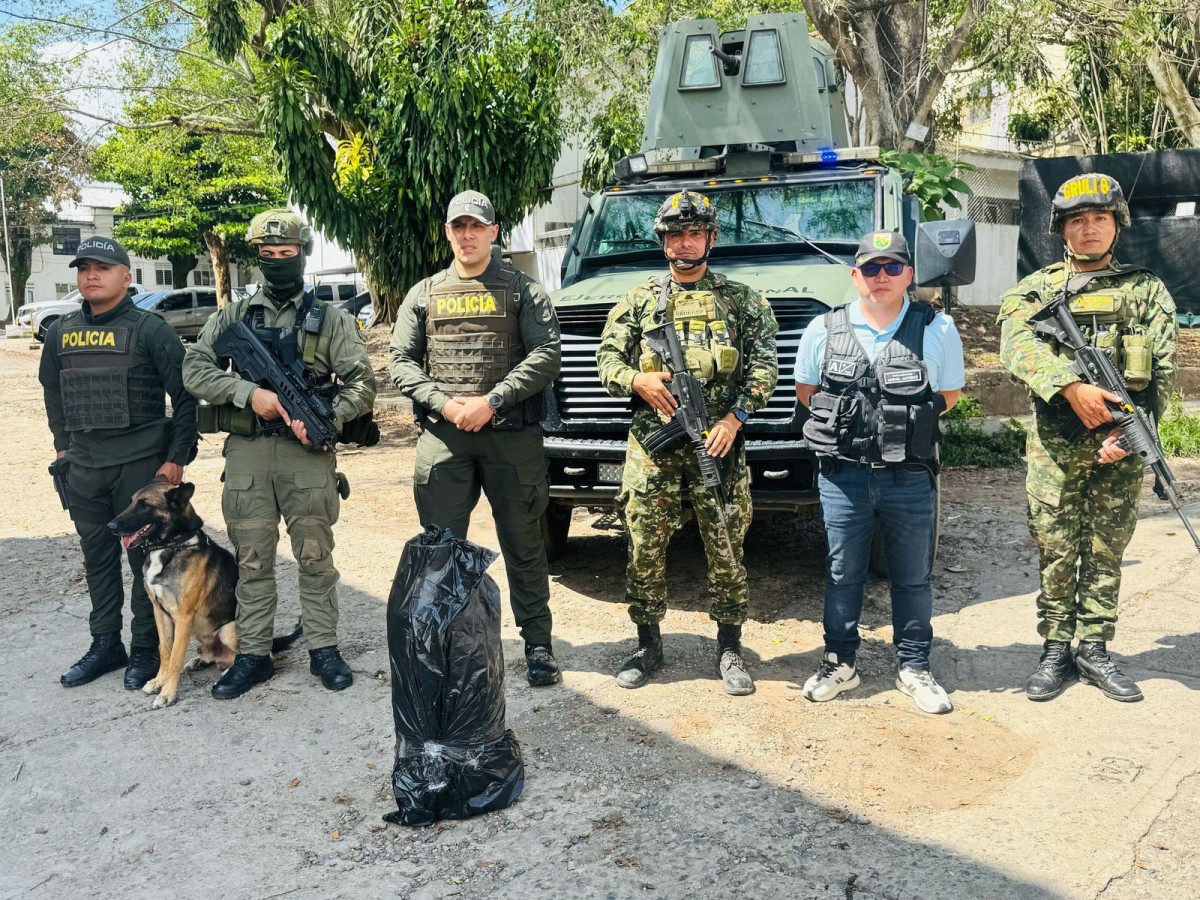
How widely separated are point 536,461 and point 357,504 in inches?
159

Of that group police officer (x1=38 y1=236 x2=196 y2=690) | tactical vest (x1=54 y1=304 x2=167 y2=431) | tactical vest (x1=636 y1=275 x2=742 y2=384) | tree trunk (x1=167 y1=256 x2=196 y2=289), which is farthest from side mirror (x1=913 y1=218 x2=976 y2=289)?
tree trunk (x1=167 y1=256 x2=196 y2=289)

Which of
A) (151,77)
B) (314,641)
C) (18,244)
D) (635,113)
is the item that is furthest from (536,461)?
(18,244)

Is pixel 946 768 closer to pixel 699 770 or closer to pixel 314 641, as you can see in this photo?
pixel 699 770

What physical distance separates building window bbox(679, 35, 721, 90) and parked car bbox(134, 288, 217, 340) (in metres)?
22.2

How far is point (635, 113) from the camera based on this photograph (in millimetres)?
13133

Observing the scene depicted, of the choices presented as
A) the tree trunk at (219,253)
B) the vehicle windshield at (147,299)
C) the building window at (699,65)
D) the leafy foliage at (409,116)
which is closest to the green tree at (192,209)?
the tree trunk at (219,253)

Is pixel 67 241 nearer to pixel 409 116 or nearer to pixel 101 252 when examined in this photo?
pixel 409 116

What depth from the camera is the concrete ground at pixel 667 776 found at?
2.98 meters

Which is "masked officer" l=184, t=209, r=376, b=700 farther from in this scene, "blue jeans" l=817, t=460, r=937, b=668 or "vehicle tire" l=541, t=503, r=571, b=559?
"blue jeans" l=817, t=460, r=937, b=668

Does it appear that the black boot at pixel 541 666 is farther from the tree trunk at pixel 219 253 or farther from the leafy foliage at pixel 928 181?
the tree trunk at pixel 219 253

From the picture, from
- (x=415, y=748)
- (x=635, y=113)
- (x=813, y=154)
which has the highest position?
(x=635, y=113)

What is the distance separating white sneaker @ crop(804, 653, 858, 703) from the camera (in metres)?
4.19

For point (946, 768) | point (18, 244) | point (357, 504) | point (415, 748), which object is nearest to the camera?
point (415, 748)

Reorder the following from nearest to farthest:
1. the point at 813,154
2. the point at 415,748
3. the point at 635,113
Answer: the point at 415,748 < the point at 813,154 < the point at 635,113
